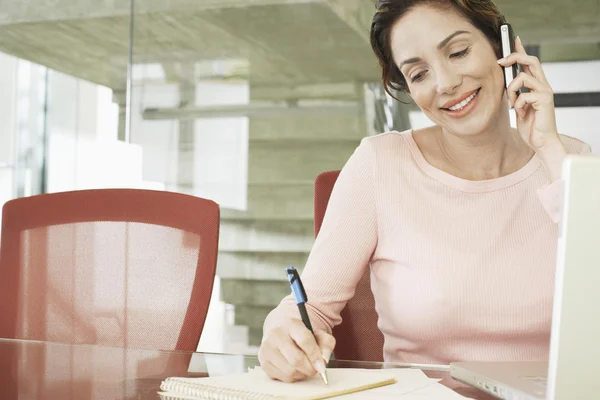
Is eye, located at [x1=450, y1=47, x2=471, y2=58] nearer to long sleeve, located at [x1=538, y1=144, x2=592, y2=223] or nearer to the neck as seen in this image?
the neck

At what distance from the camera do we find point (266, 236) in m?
3.45

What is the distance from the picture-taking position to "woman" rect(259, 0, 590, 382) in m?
1.29

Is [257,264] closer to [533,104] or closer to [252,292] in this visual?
[252,292]

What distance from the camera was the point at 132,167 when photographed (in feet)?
11.9

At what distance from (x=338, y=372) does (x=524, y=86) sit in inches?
26.9

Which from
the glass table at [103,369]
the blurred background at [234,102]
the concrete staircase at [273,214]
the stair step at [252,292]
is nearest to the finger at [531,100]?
the glass table at [103,369]

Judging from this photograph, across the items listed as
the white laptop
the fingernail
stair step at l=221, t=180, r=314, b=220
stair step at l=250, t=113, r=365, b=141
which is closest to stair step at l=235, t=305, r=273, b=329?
stair step at l=221, t=180, r=314, b=220

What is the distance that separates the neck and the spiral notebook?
62 cm

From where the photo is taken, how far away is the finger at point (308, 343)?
913 mm

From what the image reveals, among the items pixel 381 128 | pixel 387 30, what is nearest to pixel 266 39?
pixel 381 128

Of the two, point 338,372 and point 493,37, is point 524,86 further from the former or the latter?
point 338,372

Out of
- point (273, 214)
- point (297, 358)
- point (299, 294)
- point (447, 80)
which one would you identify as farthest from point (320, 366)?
point (273, 214)

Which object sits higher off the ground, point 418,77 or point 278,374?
point 418,77

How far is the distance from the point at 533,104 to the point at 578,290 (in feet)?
2.85
